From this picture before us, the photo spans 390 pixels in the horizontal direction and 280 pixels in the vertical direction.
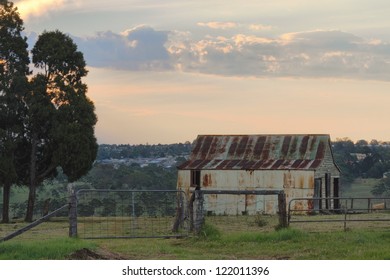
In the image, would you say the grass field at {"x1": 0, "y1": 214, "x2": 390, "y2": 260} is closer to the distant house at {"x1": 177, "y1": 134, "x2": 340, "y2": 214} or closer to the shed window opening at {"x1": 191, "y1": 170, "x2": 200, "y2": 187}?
the distant house at {"x1": 177, "y1": 134, "x2": 340, "y2": 214}

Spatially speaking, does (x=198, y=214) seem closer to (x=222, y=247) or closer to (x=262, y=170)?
(x=222, y=247)

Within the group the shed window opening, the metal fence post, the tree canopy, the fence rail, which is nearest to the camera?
the metal fence post

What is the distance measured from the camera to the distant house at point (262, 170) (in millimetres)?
51625

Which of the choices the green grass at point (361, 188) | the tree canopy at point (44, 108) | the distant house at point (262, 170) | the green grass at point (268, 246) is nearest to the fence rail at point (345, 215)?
the distant house at point (262, 170)

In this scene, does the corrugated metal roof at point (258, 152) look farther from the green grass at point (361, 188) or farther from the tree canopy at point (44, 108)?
the green grass at point (361, 188)

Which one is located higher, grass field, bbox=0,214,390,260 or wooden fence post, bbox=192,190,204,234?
wooden fence post, bbox=192,190,204,234

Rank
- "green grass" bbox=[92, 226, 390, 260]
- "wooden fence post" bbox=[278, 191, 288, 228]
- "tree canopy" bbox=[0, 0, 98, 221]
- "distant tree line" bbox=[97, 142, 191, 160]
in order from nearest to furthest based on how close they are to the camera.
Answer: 1. "green grass" bbox=[92, 226, 390, 260]
2. "wooden fence post" bbox=[278, 191, 288, 228]
3. "tree canopy" bbox=[0, 0, 98, 221]
4. "distant tree line" bbox=[97, 142, 191, 160]

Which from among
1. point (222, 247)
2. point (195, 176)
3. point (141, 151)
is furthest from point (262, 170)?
point (141, 151)

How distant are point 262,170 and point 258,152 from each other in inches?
98.4

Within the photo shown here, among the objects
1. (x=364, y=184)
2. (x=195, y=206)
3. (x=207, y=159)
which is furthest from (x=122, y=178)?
(x=195, y=206)

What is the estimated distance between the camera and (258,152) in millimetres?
54719

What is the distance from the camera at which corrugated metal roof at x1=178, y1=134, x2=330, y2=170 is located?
174 ft

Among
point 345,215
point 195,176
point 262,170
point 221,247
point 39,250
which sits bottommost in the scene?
point 221,247

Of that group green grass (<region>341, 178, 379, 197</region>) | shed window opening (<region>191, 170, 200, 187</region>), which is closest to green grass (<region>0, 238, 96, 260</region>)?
shed window opening (<region>191, 170, 200, 187</region>)
